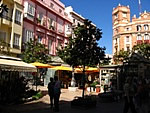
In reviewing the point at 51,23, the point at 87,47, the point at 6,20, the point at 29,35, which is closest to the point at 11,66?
the point at 87,47

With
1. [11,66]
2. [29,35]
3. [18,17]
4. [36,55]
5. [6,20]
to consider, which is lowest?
[11,66]

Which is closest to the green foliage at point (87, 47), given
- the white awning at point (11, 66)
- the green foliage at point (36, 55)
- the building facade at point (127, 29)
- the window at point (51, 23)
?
the white awning at point (11, 66)

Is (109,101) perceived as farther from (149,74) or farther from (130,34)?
(130,34)

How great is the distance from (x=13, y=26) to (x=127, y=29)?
43554 mm

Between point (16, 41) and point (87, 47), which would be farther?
point (16, 41)

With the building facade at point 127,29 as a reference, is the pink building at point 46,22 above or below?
below

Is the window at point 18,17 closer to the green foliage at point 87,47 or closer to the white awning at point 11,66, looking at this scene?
the white awning at point 11,66

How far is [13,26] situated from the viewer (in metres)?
26.6

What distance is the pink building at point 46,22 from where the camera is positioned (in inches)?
1193

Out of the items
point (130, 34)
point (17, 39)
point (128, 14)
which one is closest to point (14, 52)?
point (17, 39)

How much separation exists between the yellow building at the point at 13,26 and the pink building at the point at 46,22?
1739 millimetres

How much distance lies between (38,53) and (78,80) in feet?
22.8

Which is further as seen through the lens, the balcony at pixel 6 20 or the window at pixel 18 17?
the window at pixel 18 17

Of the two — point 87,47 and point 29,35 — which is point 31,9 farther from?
point 87,47
